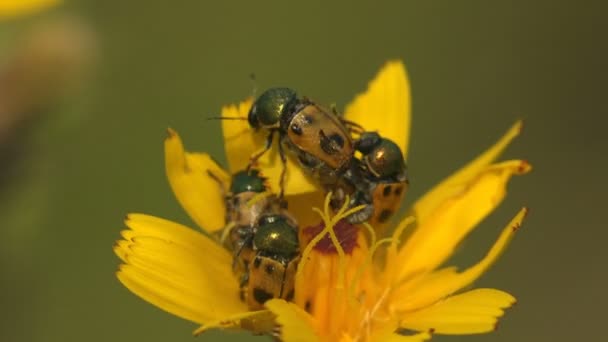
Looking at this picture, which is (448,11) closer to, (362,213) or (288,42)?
(288,42)

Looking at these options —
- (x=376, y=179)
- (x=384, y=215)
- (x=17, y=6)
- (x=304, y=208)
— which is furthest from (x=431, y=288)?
(x=17, y=6)

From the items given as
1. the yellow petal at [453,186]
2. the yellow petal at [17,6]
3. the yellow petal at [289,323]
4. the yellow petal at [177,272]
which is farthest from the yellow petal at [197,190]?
the yellow petal at [17,6]

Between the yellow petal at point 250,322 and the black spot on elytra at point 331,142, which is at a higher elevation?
the black spot on elytra at point 331,142

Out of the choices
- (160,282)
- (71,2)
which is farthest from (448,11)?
(160,282)

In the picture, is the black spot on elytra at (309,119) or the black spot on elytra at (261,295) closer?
the black spot on elytra at (261,295)

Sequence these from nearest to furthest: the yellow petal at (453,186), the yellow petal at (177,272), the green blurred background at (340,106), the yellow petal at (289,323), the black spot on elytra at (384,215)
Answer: the yellow petal at (289,323) → the yellow petal at (177,272) → the black spot on elytra at (384,215) → the yellow petal at (453,186) → the green blurred background at (340,106)

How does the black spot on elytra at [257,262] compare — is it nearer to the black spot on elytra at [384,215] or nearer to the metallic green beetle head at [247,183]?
the metallic green beetle head at [247,183]

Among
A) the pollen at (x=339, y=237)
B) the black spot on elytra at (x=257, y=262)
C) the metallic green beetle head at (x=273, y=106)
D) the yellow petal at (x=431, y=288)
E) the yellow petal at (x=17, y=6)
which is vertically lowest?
the black spot on elytra at (x=257, y=262)

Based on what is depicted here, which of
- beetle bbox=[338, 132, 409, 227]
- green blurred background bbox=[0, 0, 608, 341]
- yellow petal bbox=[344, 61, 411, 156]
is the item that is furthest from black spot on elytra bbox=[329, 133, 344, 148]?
green blurred background bbox=[0, 0, 608, 341]
